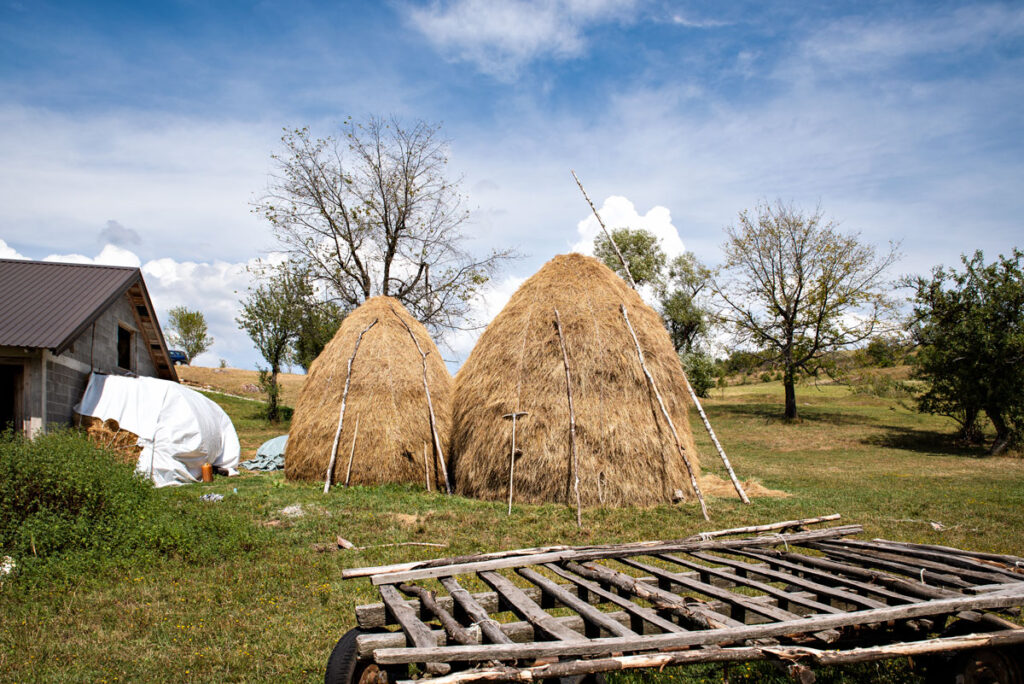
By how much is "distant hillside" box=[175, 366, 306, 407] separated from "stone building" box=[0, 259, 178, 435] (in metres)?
17.9

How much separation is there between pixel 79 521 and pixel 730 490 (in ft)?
37.2

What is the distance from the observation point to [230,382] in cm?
4209

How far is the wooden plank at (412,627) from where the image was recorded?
2.87 meters

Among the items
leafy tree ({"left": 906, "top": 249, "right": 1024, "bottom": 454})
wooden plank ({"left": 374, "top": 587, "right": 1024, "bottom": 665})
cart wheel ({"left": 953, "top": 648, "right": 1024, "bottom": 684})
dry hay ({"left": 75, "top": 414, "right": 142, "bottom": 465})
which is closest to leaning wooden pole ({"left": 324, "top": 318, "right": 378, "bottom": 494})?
dry hay ({"left": 75, "top": 414, "right": 142, "bottom": 465})

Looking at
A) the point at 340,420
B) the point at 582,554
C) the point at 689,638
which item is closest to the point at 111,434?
the point at 340,420

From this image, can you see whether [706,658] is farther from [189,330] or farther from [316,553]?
[189,330]

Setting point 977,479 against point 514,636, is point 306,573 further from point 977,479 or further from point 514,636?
point 977,479

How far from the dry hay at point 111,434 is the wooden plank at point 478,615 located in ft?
43.2

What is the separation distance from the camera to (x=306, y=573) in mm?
7242

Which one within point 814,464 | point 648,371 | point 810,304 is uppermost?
point 810,304

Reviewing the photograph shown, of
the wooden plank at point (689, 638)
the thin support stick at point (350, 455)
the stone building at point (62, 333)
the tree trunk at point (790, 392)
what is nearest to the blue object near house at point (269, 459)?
the stone building at point (62, 333)

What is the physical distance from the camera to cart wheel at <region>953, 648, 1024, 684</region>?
3.94 meters

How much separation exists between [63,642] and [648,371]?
30.4ft

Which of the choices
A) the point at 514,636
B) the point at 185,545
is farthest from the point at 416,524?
the point at 514,636
